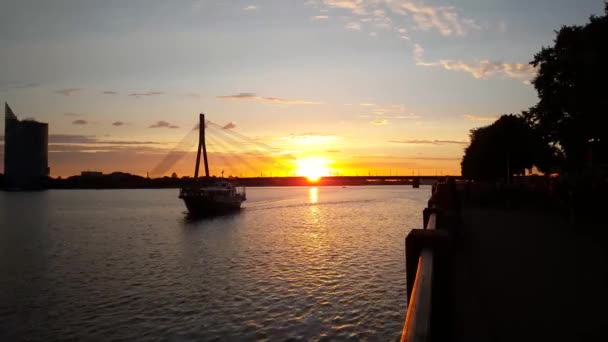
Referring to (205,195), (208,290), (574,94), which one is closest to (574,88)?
(574,94)

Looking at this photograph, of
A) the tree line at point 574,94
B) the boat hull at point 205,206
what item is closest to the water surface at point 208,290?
the tree line at point 574,94

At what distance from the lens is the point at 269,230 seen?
5356 cm

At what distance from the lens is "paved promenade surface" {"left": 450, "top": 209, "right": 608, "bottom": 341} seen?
677 cm

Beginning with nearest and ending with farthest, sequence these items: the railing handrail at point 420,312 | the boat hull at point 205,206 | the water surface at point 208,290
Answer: the railing handrail at point 420,312
the water surface at point 208,290
the boat hull at point 205,206

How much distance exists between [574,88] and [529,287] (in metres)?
22.9

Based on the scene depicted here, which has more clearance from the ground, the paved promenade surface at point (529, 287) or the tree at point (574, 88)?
the tree at point (574, 88)

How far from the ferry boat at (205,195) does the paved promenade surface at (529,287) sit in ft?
222

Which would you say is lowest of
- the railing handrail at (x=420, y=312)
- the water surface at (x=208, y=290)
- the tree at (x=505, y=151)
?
the water surface at (x=208, y=290)

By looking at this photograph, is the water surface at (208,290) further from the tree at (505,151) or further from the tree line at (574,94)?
the tree at (505,151)

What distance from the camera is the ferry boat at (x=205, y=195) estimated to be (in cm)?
8025

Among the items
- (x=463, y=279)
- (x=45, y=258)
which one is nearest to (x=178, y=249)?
(x=45, y=258)

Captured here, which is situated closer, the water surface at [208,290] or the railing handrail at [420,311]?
the railing handrail at [420,311]

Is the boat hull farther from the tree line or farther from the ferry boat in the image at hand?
the tree line

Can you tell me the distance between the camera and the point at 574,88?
28.0 meters
